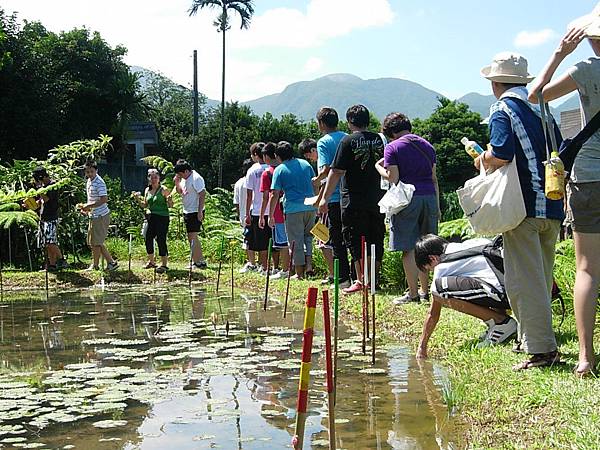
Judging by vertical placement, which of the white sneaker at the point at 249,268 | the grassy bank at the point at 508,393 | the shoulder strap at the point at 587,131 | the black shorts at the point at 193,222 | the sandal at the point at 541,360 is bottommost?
the grassy bank at the point at 508,393

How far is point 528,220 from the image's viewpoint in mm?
4449

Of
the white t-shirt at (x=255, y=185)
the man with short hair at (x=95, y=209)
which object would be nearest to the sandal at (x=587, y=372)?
the white t-shirt at (x=255, y=185)

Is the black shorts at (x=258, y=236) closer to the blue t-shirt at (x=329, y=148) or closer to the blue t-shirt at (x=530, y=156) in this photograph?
the blue t-shirt at (x=329, y=148)

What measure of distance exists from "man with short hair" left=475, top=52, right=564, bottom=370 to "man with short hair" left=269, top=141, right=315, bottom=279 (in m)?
5.39

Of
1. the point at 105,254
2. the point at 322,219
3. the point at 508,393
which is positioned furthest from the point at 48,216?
the point at 508,393

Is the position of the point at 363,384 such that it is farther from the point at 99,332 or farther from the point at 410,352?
the point at 99,332

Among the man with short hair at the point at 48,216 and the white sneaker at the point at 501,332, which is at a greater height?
the man with short hair at the point at 48,216

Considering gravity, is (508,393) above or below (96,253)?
below

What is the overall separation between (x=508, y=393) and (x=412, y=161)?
3.72m

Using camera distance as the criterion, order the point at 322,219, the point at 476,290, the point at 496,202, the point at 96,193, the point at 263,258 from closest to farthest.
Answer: the point at 496,202 < the point at 476,290 < the point at 322,219 < the point at 263,258 < the point at 96,193

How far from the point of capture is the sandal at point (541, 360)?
440 cm

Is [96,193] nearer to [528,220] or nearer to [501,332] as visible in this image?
[501,332]

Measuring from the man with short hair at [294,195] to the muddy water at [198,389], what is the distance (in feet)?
5.80

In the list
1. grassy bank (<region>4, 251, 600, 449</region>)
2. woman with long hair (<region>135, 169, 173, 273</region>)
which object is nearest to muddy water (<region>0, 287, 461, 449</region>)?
grassy bank (<region>4, 251, 600, 449</region>)
